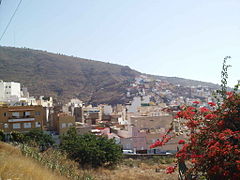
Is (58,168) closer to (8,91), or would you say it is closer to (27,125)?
(27,125)

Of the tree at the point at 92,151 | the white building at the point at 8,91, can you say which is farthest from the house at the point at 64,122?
the white building at the point at 8,91

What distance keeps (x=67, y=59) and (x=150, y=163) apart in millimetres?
104929

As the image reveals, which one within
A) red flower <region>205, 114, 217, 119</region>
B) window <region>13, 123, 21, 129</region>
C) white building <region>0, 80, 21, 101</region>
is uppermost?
white building <region>0, 80, 21, 101</region>

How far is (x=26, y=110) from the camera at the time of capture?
90.6 ft

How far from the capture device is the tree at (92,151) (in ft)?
65.4

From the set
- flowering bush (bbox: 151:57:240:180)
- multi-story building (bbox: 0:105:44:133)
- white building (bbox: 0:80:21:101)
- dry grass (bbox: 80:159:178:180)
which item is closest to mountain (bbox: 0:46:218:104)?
white building (bbox: 0:80:21:101)

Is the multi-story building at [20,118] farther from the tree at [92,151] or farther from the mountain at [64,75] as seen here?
the mountain at [64,75]

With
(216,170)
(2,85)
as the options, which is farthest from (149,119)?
(216,170)

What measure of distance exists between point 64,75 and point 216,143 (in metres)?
97.0

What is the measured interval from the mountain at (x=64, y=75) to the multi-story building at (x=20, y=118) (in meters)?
45.8

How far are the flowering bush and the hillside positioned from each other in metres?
70.6

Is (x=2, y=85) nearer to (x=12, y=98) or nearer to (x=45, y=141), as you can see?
(x=12, y=98)

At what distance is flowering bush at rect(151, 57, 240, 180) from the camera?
4.89m

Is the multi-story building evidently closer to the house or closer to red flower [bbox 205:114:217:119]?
the house
